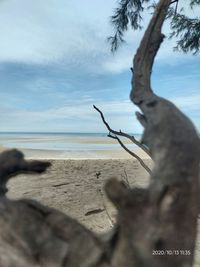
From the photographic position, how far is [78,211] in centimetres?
690

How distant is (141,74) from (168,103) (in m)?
0.41

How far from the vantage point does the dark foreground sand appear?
661 centimetres

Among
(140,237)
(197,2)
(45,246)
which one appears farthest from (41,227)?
(197,2)

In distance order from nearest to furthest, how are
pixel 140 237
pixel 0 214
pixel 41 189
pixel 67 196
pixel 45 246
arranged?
pixel 140 237
pixel 45 246
pixel 0 214
pixel 67 196
pixel 41 189

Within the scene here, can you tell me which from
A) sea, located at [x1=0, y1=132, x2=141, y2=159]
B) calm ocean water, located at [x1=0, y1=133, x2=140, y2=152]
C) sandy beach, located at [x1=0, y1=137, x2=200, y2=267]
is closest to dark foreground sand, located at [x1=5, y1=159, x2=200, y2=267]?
sandy beach, located at [x1=0, y1=137, x2=200, y2=267]

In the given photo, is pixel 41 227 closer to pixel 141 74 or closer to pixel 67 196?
pixel 141 74

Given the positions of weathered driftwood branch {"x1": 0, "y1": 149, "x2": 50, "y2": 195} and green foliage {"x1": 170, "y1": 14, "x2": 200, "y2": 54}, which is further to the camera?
green foliage {"x1": 170, "y1": 14, "x2": 200, "y2": 54}

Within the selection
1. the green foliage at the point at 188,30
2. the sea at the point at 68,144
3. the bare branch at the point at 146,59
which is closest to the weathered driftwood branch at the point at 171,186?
the bare branch at the point at 146,59

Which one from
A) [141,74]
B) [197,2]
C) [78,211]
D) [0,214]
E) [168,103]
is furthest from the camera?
[78,211]

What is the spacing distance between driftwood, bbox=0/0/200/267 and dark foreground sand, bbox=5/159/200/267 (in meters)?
3.61

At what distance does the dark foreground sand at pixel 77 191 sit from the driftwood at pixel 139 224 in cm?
361

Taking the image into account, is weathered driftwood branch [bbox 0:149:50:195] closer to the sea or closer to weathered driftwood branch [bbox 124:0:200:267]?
weathered driftwood branch [bbox 124:0:200:267]

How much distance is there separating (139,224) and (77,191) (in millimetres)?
7356

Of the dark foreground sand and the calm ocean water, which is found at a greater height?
the calm ocean water
